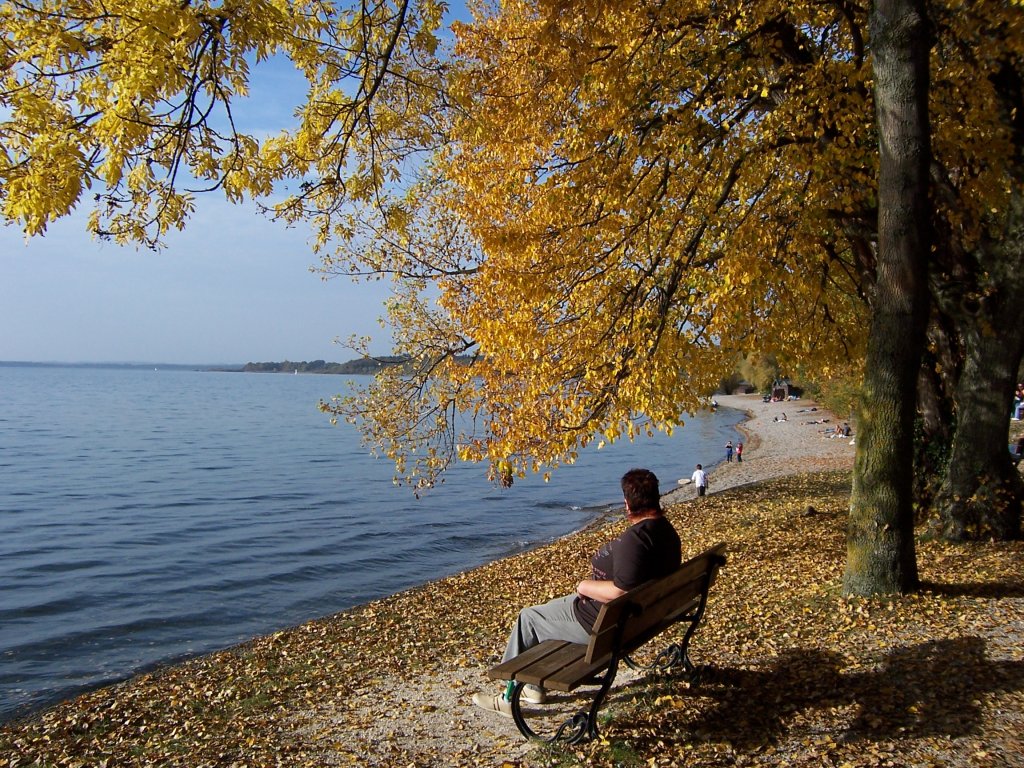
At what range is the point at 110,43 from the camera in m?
5.23

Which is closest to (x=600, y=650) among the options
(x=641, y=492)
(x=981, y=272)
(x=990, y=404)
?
(x=641, y=492)

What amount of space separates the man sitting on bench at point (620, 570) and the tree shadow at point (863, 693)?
0.98 meters

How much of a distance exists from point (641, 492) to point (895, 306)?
144 inches

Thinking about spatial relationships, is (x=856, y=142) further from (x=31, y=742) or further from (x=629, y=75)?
(x=31, y=742)

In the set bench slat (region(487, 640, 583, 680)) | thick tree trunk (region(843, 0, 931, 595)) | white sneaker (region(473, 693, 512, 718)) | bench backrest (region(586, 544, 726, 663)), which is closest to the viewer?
bench backrest (region(586, 544, 726, 663))

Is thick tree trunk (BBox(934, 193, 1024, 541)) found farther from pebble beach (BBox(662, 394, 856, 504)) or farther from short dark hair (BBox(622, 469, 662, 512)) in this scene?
pebble beach (BBox(662, 394, 856, 504))

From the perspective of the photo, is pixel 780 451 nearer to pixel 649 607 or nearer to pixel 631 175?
pixel 631 175

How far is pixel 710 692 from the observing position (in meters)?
5.64

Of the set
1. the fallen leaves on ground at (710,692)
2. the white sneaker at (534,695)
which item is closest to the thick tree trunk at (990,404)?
the fallen leaves on ground at (710,692)

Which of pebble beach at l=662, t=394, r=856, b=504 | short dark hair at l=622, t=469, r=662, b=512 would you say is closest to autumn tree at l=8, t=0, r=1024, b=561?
short dark hair at l=622, t=469, r=662, b=512

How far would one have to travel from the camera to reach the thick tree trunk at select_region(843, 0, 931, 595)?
22.6 ft

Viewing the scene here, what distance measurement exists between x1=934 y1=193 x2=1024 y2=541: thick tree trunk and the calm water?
11629 mm

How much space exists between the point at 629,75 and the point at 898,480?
19.9 ft

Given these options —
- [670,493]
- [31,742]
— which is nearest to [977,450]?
[31,742]
